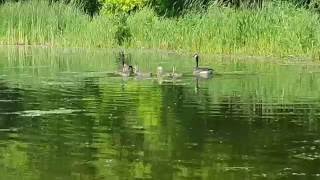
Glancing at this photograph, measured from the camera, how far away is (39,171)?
10.2 meters

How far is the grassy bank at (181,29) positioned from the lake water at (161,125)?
4.15 m

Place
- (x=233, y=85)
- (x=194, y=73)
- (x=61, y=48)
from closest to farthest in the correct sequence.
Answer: (x=233, y=85) → (x=194, y=73) → (x=61, y=48)

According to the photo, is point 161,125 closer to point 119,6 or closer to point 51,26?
point 119,6

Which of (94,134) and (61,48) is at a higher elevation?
(61,48)

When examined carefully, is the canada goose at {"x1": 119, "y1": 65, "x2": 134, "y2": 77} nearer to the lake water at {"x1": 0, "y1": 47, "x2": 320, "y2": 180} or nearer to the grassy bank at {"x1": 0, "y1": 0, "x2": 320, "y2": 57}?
the lake water at {"x1": 0, "y1": 47, "x2": 320, "y2": 180}

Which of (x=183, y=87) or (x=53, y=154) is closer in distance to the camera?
(x=53, y=154)

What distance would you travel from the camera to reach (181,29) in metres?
33.0

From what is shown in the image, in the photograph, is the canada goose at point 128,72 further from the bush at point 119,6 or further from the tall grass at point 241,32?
the bush at point 119,6

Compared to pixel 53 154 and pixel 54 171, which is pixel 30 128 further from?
pixel 54 171

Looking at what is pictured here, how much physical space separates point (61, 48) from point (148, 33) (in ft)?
16.3

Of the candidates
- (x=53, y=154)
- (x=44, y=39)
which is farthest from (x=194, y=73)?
(x=44, y=39)

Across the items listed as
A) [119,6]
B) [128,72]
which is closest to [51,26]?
[119,6]

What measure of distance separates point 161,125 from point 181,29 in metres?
19.5

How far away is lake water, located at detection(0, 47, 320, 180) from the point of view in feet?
34.0
